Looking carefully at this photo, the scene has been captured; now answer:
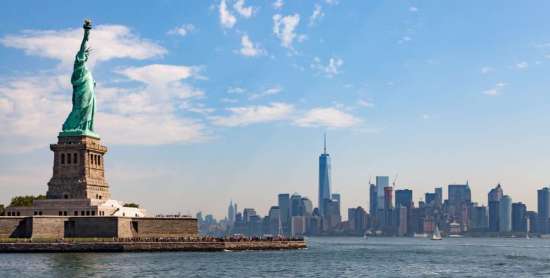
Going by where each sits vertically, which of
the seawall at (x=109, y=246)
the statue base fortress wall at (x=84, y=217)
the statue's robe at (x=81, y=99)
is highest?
the statue's robe at (x=81, y=99)

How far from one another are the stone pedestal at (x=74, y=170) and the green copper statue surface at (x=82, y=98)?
6.53ft

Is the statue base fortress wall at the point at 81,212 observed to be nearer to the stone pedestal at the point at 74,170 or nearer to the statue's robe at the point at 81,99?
the stone pedestal at the point at 74,170

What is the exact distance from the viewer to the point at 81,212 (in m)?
138

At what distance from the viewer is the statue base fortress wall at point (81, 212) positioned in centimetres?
13212

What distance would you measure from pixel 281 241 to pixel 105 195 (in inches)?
1266

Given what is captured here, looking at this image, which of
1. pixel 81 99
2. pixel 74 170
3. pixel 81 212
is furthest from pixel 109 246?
pixel 81 99

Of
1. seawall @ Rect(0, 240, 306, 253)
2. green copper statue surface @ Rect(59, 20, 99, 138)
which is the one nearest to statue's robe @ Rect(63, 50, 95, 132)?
green copper statue surface @ Rect(59, 20, 99, 138)

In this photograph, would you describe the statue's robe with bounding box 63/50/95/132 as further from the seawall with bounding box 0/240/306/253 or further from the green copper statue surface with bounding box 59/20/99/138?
the seawall with bounding box 0/240/306/253

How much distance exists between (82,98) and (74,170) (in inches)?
486

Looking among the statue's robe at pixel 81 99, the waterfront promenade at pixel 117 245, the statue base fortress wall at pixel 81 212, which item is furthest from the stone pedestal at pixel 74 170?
the waterfront promenade at pixel 117 245

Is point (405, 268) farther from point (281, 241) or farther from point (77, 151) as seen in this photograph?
point (77, 151)

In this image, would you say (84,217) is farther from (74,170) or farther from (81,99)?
(81,99)

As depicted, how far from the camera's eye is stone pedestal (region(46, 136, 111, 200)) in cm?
14125

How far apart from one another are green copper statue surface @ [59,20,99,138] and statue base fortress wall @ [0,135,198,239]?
79.8 inches
